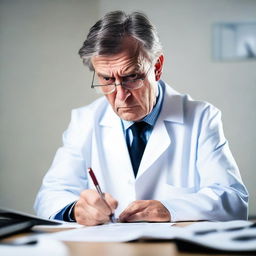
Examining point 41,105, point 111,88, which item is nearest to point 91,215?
point 111,88

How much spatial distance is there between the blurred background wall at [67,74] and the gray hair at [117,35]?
4.53ft

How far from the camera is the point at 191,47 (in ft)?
10.9

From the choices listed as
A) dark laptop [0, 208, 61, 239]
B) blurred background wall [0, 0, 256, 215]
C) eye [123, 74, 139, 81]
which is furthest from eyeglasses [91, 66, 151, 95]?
blurred background wall [0, 0, 256, 215]

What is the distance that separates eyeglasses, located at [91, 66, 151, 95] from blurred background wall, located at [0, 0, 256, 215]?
1466mm

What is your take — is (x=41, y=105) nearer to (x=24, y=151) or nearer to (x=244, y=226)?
(x=24, y=151)

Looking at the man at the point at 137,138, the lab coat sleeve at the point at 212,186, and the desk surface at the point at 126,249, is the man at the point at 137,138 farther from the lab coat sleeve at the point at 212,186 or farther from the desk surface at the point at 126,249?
the desk surface at the point at 126,249

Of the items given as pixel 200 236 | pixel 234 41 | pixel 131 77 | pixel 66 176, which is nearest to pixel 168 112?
pixel 131 77

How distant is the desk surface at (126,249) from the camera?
2.64 feet

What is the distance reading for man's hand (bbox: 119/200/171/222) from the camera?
1360 millimetres

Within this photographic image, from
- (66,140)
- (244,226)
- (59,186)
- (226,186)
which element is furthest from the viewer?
(66,140)

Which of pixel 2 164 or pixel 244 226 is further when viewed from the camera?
pixel 2 164

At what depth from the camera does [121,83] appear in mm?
1829

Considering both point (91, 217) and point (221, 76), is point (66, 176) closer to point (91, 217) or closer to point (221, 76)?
point (91, 217)

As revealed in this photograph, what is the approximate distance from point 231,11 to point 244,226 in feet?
8.62
